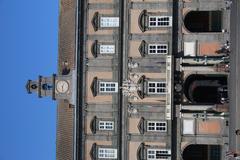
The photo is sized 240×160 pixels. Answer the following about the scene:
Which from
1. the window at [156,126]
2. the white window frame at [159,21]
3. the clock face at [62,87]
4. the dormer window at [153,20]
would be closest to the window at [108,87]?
the clock face at [62,87]

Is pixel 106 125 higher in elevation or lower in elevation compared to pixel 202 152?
higher

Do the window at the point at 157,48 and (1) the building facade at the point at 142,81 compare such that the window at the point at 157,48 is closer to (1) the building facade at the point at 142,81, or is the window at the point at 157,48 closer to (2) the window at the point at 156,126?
(1) the building facade at the point at 142,81

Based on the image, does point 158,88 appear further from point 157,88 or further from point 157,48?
point 157,48

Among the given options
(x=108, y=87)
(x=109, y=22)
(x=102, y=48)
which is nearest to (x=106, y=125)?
(x=108, y=87)

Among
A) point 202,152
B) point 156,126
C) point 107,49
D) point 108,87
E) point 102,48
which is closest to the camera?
point 156,126

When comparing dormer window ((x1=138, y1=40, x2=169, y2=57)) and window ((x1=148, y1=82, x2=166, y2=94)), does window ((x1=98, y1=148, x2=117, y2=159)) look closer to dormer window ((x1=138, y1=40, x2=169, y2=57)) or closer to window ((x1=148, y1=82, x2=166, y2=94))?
window ((x1=148, y1=82, x2=166, y2=94))

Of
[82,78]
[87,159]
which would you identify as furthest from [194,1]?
[87,159]

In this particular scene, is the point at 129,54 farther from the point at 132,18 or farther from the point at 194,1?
the point at 194,1
